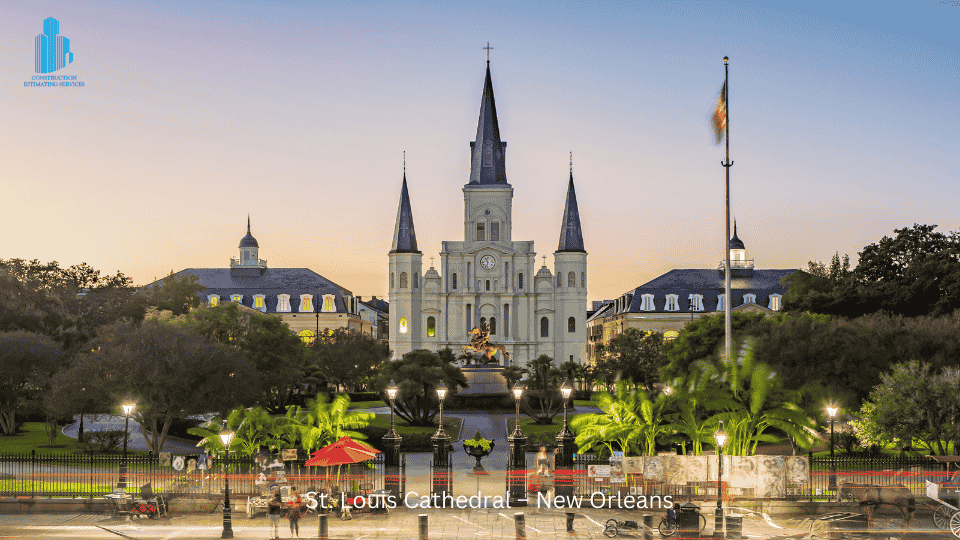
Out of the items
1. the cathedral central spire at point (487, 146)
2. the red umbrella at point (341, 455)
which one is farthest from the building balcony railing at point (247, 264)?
the red umbrella at point (341, 455)

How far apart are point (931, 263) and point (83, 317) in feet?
161

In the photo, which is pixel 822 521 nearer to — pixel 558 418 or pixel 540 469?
→ pixel 540 469

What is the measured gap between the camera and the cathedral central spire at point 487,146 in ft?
360

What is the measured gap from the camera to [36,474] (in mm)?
29734

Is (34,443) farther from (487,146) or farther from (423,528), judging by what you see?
(487,146)

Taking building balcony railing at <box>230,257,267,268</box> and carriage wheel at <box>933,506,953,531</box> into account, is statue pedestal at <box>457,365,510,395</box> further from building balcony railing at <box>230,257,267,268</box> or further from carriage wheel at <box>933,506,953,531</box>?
building balcony railing at <box>230,257,267,268</box>

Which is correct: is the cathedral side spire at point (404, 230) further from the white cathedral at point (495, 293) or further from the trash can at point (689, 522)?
the trash can at point (689, 522)

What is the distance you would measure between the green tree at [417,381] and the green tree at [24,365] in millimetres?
17203

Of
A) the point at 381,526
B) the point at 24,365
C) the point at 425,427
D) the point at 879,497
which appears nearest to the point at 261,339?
the point at 425,427

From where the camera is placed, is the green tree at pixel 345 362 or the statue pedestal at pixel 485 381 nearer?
the statue pedestal at pixel 485 381

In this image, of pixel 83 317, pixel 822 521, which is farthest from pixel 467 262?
pixel 822 521

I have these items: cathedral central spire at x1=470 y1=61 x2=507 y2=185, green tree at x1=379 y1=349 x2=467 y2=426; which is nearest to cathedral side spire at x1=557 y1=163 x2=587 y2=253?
cathedral central spire at x1=470 y1=61 x2=507 y2=185

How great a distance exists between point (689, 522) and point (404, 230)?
88.0 meters

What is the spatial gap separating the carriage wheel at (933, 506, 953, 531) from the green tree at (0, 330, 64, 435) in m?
37.4
